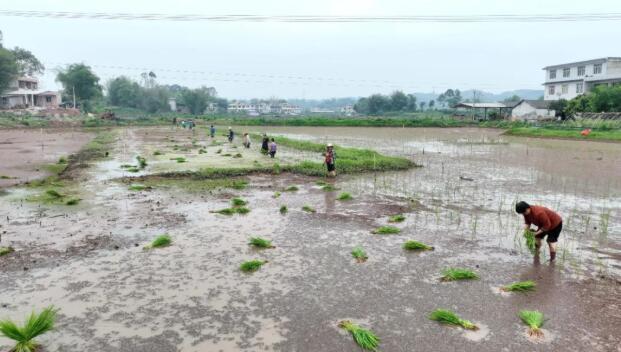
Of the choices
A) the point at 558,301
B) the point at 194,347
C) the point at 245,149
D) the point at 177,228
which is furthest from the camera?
the point at 245,149

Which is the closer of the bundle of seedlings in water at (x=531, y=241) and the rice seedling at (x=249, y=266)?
the rice seedling at (x=249, y=266)

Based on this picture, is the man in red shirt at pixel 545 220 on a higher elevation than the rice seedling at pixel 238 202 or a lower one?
higher

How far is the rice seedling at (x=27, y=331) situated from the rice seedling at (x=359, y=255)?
15.2 ft

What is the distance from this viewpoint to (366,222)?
10203 millimetres

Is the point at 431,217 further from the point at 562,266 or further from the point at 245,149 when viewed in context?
the point at 245,149

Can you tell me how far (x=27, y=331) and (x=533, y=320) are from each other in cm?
581

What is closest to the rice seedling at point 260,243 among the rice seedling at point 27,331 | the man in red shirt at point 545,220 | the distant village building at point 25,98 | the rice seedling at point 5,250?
the rice seedling at point 27,331

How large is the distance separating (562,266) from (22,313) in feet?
26.6


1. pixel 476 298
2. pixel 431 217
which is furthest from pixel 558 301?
pixel 431 217

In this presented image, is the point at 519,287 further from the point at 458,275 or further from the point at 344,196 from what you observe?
the point at 344,196

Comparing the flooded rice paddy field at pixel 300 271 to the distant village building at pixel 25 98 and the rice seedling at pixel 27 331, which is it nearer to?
the rice seedling at pixel 27 331

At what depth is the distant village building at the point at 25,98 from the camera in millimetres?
63409

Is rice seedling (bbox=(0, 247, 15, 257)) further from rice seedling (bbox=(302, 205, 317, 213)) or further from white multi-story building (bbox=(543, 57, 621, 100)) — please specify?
white multi-story building (bbox=(543, 57, 621, 100))

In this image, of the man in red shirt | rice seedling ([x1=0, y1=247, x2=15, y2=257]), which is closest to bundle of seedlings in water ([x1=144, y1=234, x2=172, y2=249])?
rice seedling ([x1=0, y1=247, x2=15, y2=257])
